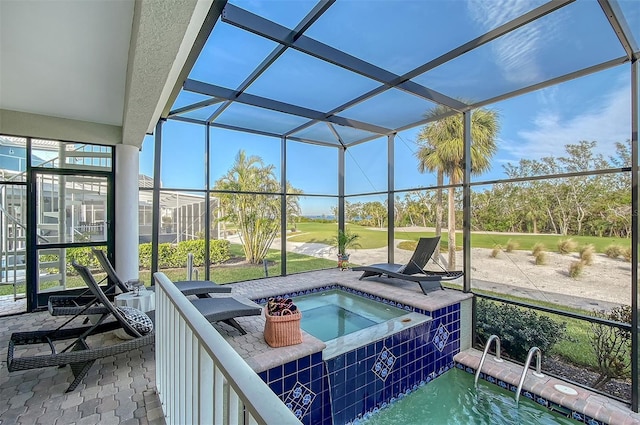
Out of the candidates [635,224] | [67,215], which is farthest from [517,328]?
[67,215]

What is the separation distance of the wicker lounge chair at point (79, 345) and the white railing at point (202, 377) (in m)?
0.94

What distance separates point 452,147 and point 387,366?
4.70m

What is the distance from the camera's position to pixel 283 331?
330 cm

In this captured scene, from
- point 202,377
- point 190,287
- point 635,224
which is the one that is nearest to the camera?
point 202,377

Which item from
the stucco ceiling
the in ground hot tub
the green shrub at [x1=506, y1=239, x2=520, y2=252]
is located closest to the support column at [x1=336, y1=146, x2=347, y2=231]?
the in ground hot tub

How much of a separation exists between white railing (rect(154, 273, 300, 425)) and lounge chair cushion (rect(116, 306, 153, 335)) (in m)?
1.24

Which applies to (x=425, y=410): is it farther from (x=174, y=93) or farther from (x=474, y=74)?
(x=174, y=93)

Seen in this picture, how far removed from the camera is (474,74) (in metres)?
4.12

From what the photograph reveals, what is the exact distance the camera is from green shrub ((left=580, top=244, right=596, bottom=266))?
5082 millimetres

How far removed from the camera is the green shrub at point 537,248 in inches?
229

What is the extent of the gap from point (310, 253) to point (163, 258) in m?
4.87

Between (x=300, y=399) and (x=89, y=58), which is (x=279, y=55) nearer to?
(x=89, y=58)

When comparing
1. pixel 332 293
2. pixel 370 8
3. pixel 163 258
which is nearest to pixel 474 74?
pixel 370 8

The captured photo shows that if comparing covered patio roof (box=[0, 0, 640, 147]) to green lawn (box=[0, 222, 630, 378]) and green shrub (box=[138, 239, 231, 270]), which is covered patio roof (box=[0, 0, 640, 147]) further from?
green shrub (box=[138, 239, 231, 270])
